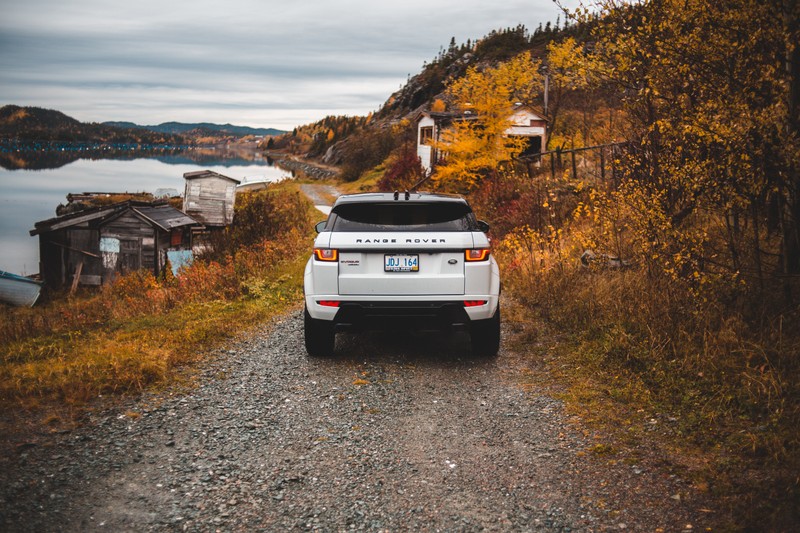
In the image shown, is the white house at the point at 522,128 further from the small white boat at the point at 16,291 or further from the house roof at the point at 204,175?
the small white boat at the point at 16,291

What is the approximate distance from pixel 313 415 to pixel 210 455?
1041 mm

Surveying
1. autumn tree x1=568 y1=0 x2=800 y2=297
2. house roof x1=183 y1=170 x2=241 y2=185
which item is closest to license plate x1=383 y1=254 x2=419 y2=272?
autumn tree x1=568 y1=0 x2=800 y2=297

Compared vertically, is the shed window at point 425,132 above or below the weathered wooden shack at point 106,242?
above

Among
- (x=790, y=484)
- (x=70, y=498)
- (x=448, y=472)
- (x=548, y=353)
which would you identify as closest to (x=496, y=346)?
(x=548, y=353)

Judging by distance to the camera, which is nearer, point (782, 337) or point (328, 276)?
point (782, 337)

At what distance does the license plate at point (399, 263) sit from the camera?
5777 mm

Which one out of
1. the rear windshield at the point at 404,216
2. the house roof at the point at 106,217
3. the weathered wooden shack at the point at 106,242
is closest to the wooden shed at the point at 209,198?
the weathered wooden shack at the point at 106,242

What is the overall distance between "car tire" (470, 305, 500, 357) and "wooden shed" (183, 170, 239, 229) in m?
25.0

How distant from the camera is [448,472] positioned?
4051 millimetres

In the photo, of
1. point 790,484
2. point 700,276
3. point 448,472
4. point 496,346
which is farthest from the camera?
point 496,346

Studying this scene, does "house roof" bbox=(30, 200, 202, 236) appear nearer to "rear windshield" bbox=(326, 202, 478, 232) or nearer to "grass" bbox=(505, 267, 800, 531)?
"rear windshield" bbox=(326, 202, 478, 232)

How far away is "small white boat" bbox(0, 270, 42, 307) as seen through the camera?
2228cm

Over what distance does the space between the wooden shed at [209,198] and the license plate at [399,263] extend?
25.3 metres

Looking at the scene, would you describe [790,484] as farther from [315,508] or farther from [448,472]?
[315,508]
